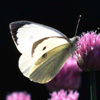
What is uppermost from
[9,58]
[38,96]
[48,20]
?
[48,20]

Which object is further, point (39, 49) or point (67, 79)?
point (67, 79)

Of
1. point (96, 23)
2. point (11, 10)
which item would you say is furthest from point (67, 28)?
point (11, 10)

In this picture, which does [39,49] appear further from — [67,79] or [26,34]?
[67,79]

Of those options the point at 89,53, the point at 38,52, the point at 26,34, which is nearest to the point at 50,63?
the point at 38,52

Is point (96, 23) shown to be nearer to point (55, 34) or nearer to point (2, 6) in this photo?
point (2, 6)

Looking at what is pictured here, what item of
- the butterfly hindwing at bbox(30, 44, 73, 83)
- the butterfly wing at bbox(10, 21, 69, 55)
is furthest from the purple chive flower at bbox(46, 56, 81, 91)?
the butterfly wing at bbox(10, 21, 69, 55)

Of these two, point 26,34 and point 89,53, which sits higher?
point 26,34

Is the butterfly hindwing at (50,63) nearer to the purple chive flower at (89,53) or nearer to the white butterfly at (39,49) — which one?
the white butterfly at (39,49)
